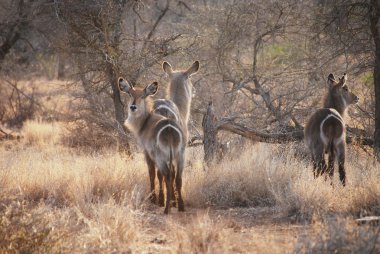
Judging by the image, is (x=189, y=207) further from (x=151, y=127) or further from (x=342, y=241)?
(x=342, y=241)

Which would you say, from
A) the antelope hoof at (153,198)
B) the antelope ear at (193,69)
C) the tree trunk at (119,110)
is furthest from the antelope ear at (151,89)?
the tree trunk at (119,110)

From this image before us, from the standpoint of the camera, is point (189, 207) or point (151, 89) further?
point (151, 89)

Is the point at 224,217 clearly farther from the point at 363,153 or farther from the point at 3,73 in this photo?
the point at 3,73

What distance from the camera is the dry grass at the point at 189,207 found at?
5547mm

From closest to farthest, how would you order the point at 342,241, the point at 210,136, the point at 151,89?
the point at 342,241 → the point at 151,89 → the point at 210,136

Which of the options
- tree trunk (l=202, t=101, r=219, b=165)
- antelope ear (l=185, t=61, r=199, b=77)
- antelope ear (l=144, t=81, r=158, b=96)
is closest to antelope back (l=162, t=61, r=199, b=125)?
antelope ear (l=185, t=61, r=199, b=77)

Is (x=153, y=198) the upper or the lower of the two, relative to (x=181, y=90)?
lower

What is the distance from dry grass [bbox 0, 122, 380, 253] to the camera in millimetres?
5547

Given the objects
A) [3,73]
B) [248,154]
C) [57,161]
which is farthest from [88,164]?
[3,73]

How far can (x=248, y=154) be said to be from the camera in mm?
9539

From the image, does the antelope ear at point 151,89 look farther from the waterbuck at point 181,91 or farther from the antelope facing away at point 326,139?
the antelope facing away at point 326,139

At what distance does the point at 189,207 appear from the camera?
803 cm

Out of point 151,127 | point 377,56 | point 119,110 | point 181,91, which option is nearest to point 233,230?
point 151,127

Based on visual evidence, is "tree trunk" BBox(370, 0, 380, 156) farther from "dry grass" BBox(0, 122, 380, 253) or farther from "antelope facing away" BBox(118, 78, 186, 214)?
"antelope facing away" BBox(118, 78, 186, 214)
